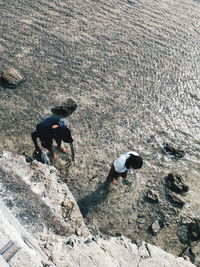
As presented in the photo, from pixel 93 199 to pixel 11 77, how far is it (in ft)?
12.3

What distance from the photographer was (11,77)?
8.23 meters

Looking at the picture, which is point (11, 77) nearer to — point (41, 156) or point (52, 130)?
point (41, 156)

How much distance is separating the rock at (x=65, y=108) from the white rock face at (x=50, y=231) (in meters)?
1.54

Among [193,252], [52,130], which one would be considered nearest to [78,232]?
[52,130]

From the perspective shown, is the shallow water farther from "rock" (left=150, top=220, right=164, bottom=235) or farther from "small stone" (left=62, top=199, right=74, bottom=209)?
"rock" (left=150, top=220, right=164, bottom=235)

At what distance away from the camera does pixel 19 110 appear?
7.71 m

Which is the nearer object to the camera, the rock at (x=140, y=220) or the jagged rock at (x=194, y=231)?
the jagged rock at (x=194, y=231)

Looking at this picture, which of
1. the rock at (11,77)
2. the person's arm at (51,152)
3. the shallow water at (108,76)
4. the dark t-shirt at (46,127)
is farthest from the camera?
the rock at (11,77)

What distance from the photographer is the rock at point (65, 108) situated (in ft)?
25.3

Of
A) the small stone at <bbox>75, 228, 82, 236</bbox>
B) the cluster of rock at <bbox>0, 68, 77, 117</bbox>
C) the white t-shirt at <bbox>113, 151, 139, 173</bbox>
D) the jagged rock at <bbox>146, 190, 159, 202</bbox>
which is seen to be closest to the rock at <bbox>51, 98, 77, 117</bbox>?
the cluster of rock at <bbox>0, 68, 77, 117</bbox>

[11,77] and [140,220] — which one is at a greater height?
[140,220]

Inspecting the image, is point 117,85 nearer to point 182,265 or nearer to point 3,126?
point 3,126

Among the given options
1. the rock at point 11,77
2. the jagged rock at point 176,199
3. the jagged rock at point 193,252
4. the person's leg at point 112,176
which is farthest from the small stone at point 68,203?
the rock at point 11,77

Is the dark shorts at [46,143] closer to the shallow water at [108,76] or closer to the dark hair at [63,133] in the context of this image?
the dark hair at [63,133]
